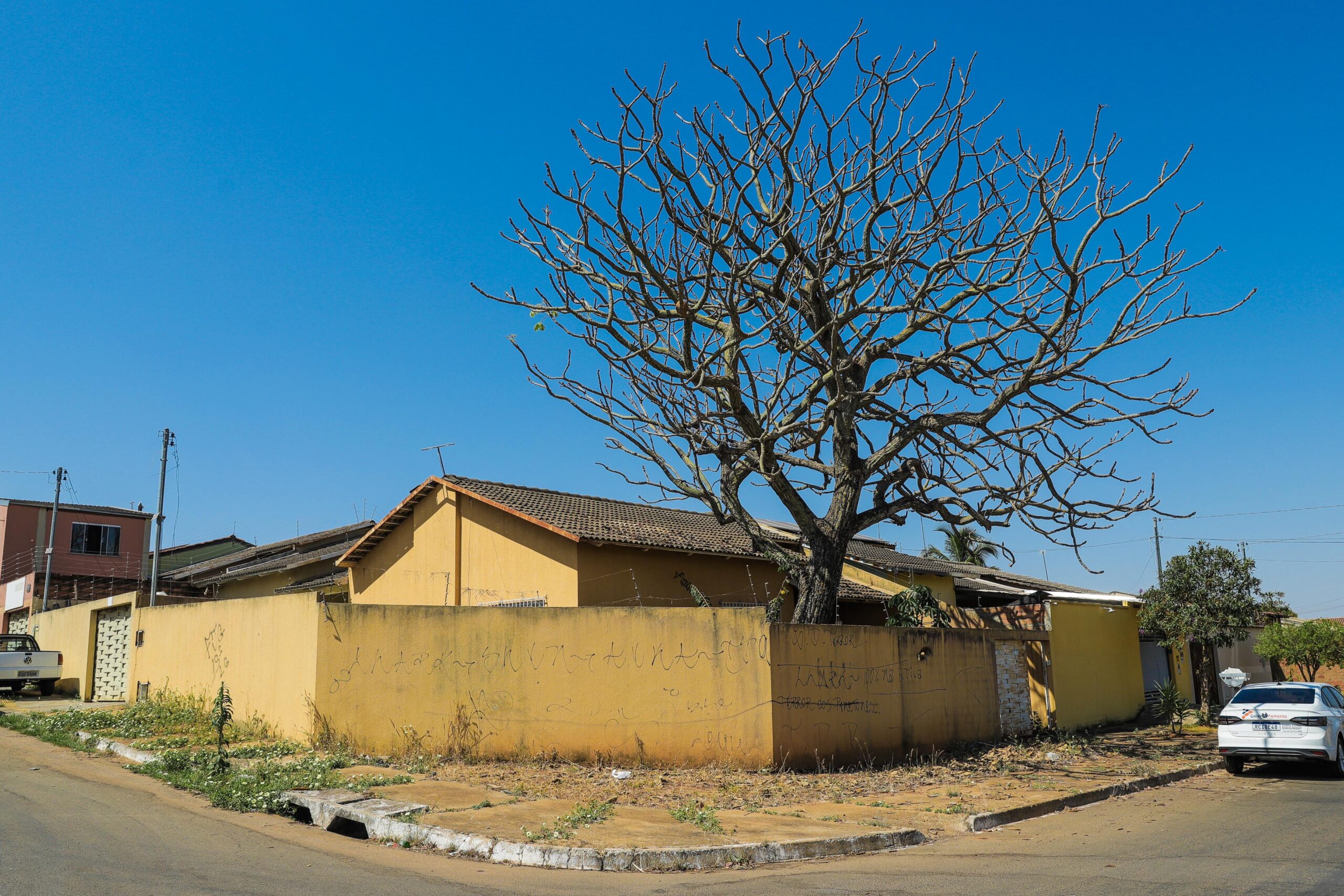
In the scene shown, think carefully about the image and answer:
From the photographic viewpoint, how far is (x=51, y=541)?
3788 centimetres

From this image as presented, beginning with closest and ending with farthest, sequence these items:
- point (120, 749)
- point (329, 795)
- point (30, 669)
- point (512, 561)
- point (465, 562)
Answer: point (329, 795) → point (120, 749) → point (512, 561) → point (465, 562) → point (30, 669)

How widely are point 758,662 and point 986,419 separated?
5253 millimetres

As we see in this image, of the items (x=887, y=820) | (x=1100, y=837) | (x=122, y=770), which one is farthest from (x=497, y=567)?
(x=1100, y=837)

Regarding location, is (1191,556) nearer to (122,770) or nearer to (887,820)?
(887,820)

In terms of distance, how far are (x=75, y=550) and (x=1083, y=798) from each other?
45.0 metres

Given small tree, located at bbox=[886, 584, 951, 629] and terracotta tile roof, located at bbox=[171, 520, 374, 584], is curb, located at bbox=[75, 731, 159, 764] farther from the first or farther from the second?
terracotta tile roof, located at bbox=[171, 520, 374, 584]

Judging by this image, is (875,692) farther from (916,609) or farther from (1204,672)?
(1204,672)

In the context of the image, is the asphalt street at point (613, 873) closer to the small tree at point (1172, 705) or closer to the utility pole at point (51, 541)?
the small tree at point (1172, 705)

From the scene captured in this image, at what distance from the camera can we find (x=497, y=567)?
21219mm

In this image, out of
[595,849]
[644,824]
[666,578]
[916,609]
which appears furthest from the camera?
[666,578]

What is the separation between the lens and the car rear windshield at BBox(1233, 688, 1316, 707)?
47.8 ft

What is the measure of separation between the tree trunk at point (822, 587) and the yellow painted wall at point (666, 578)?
11.5 ft

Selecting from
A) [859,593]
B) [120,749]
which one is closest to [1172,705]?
[859,593]

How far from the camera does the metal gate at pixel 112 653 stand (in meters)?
23.1
